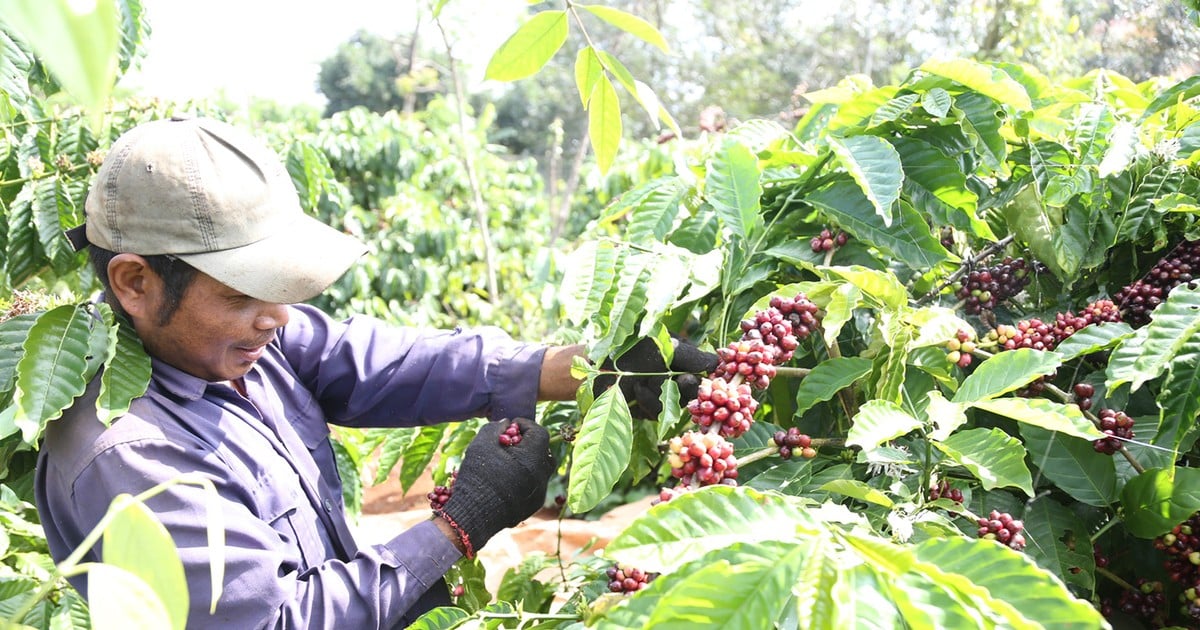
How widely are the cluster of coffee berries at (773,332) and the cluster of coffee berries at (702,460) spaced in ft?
0.80

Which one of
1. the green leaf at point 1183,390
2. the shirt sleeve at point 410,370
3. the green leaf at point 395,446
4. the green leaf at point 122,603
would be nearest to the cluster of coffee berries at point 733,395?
the green leaf at point 1183,390

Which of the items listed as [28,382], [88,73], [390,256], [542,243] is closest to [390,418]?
[28,382]

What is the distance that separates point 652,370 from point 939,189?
557 millimetres

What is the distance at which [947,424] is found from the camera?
1.05m

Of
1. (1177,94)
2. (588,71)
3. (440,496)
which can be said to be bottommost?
(440,496)

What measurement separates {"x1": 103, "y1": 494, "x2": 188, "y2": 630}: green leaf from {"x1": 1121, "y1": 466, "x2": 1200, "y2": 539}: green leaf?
105 cm

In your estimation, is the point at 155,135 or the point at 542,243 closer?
the point at 155,135

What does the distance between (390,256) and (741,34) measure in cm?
858

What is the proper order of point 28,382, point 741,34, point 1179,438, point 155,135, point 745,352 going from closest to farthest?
point 1179,438
point 745,352
point 28,382
point 155,135
point 741,34

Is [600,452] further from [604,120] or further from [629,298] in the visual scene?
[604,120]

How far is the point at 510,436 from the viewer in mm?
1683

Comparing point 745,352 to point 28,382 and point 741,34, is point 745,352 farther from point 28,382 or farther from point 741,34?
point 741,34

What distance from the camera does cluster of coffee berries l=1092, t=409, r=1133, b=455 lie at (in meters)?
1.17

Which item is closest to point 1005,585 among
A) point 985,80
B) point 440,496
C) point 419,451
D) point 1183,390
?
point 1183,390
